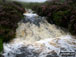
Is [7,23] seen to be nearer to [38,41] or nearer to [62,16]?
[38,41]

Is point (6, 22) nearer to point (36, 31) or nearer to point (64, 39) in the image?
point (36, 31)

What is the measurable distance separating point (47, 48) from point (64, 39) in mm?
1710

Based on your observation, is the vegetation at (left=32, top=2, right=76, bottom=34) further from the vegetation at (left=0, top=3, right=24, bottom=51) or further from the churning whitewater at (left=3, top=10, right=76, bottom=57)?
the vegetation at (left=0, top=3, right=24, bottom=51)

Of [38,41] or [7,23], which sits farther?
[7,23]

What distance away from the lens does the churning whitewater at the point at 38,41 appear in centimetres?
822

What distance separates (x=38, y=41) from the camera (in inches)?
375

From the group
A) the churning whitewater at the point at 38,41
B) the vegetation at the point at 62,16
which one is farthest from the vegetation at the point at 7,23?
the vegetation at the point at 62,16

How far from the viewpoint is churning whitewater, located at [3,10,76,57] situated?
8.22 meters

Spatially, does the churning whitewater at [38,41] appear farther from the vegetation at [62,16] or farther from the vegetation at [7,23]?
the vegetation at [62,16]

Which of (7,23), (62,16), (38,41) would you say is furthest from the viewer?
(62,16)

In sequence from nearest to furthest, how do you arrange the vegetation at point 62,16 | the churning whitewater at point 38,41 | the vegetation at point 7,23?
1. the churning whitewater at point 38,41
2. the vegetation at point 7,23
3. the vegetation at point 62,16

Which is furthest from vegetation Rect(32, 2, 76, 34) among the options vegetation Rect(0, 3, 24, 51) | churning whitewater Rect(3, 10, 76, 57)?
vegetation Rect(0, 3, 24, 51)

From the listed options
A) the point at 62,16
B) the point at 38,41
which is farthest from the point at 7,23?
the point at 62,16

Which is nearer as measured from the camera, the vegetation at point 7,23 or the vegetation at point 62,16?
the vegetation at point 7,23
